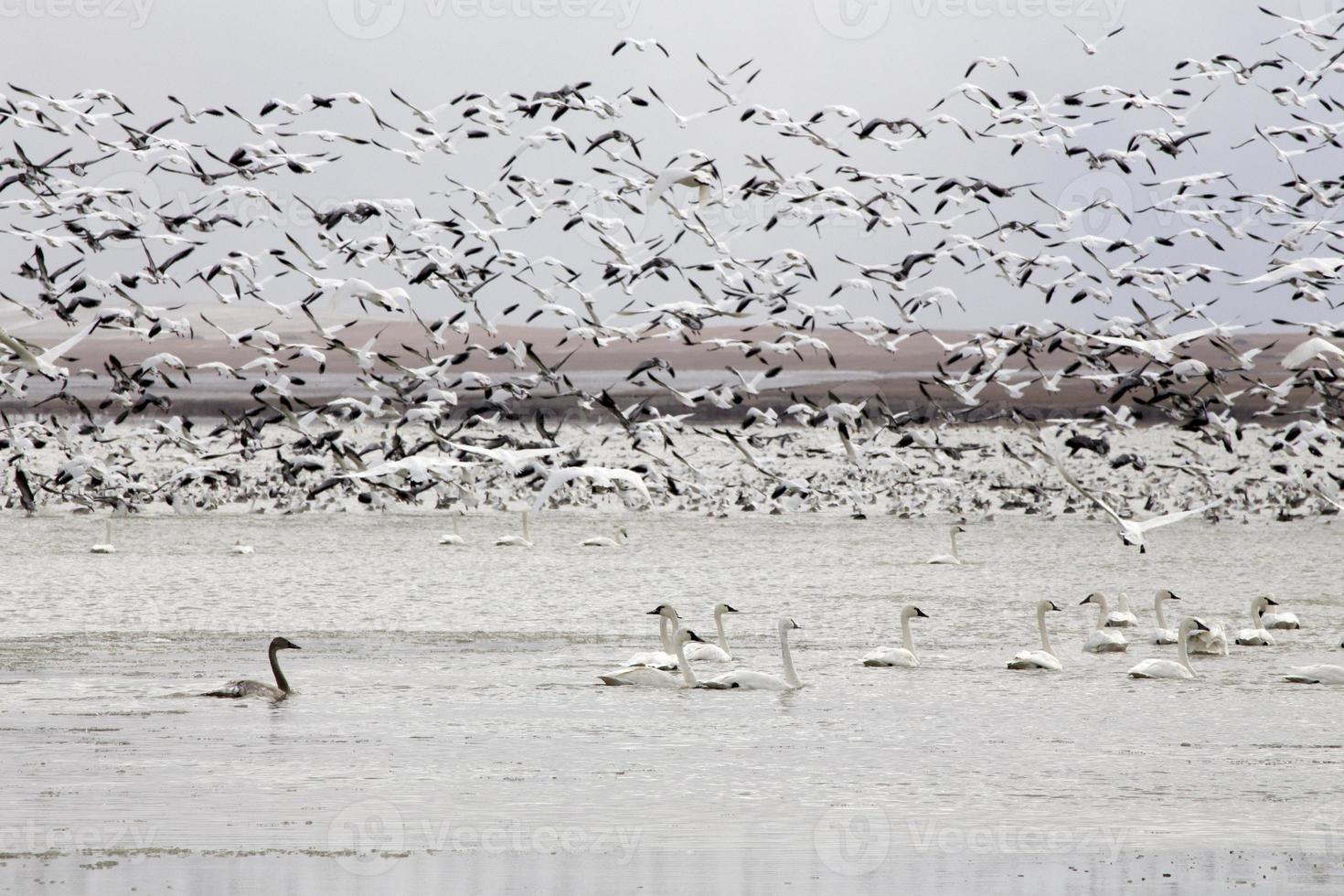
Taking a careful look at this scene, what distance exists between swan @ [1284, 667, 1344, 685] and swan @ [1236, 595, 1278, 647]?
2839 mm

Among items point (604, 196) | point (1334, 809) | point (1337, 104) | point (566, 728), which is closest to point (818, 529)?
point (604, 196)

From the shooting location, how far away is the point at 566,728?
13516mm

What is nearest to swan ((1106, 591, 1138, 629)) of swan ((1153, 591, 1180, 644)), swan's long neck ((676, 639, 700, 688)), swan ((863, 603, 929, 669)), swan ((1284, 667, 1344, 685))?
swan ((1153, 591, 1180, 644))

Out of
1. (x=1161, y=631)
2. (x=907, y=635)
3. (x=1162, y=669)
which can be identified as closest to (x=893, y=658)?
(x=907, y=635)

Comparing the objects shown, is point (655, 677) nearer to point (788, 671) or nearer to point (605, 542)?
point (788, 671)

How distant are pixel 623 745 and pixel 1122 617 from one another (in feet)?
32.3

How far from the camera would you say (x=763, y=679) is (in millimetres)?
15695

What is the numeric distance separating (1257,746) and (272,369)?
53.4ft

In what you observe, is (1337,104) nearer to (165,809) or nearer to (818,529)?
(818,529)

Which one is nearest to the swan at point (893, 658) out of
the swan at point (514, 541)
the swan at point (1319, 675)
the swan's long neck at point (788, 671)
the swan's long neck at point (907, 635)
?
the swan's long neck at point (907, 635)

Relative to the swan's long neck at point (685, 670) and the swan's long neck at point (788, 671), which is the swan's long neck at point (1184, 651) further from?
the swan's long neck at point (685, 670)

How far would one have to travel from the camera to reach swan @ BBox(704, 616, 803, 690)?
1565cm

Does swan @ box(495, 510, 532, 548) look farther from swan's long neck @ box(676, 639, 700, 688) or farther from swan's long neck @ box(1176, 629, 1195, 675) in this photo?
swan's long neck @ box(1176, 629, 1195, 675)

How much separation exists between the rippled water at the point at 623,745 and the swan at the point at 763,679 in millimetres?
244
